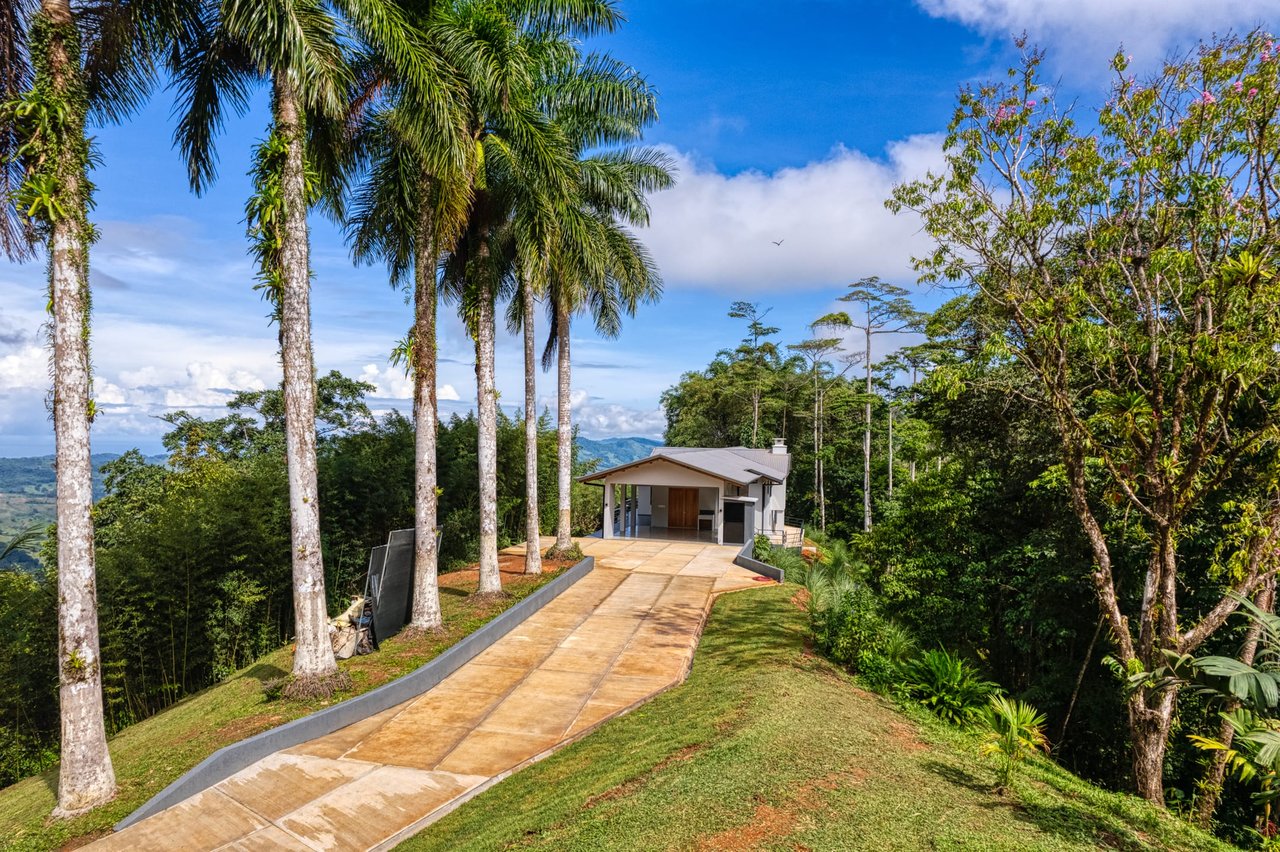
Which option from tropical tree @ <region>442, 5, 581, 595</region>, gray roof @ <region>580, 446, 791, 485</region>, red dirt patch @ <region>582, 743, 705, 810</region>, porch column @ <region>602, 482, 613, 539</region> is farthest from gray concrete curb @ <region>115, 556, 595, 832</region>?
porch column @ <region>602, 482, 613, 539</region>

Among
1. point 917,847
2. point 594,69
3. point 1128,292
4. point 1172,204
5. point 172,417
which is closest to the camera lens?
point 917,847

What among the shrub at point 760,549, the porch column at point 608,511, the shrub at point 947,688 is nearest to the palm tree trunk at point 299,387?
the shrub at point 947,688

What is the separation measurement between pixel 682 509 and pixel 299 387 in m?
18.8

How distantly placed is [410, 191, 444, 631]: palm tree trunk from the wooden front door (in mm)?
15742

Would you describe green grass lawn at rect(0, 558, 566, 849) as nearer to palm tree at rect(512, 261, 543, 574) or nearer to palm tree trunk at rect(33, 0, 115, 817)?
palm tree trunk at rect(33, 0, 115, 817)

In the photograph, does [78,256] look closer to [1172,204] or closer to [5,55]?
[5,55]

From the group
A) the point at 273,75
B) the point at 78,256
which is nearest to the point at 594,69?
the point at 273,75

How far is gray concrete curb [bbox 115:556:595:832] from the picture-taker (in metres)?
5.52

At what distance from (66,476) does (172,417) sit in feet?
74.0

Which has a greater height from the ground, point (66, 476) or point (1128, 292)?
point (1128, 292)

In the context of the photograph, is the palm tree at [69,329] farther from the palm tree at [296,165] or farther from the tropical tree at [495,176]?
the tropical tree at [495,176]

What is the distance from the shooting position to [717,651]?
31.3 ft

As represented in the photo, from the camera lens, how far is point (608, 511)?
20516 millimetres

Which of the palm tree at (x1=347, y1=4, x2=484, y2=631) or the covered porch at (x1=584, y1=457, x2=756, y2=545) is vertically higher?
the palm tree at (x1=347, y1=4, x2=484, y2=631)
